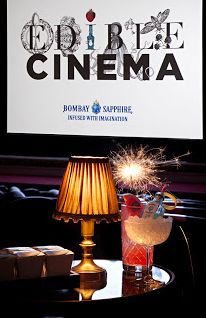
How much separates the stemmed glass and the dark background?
3129 mm

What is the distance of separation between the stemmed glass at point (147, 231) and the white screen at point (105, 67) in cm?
313

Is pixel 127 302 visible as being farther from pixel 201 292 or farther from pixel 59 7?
pixel 59 7

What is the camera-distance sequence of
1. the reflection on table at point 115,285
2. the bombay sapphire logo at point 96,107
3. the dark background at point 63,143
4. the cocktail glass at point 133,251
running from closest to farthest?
the reflection on table at point 115,285 → the cocktail glass at point 133,251 → the dark background at point 63,143 → the bombay sapphire logo at point 96,107

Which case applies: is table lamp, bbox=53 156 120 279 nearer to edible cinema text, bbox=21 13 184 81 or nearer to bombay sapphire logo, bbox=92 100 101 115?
edible cinema text, bbox=21 13 184 81

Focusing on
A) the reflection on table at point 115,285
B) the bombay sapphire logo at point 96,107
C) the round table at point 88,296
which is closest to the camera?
the round table at point 88,296

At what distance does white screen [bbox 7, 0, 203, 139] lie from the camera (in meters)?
6.05

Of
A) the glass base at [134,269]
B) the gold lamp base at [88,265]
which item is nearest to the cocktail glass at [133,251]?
the glass base at [134,269]

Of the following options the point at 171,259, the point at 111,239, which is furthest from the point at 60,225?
the point at 171,259

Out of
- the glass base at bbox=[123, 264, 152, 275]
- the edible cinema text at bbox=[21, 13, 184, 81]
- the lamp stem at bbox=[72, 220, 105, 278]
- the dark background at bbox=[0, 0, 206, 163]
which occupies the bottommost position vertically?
the glass base at bbox=[123, 264, 152, 275]

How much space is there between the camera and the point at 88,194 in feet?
9.64

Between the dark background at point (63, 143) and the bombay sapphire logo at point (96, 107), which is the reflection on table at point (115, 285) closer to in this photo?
the dark background at point (63, 143)

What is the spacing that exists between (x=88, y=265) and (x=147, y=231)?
251 millimetres

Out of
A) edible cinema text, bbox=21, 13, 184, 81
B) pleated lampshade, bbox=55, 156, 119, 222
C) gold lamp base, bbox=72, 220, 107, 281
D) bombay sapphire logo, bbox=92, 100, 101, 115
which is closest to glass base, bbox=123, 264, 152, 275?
gold lamp base, bbox=72, 220, 107, 281

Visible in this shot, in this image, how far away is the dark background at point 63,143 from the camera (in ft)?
20.2
